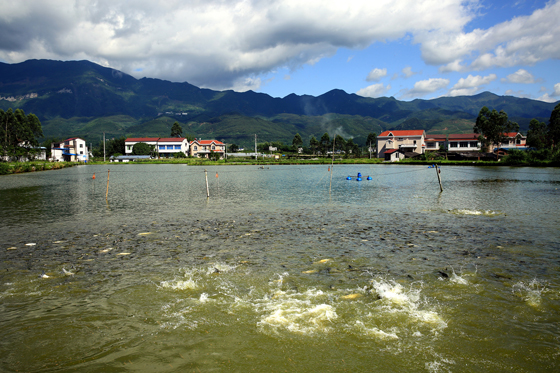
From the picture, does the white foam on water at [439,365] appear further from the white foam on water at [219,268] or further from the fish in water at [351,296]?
the white foam on water at [219,268]

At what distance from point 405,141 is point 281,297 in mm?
143008

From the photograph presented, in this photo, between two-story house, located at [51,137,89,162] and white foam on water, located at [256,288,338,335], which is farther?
two-story house, located at [51,137,89,162]

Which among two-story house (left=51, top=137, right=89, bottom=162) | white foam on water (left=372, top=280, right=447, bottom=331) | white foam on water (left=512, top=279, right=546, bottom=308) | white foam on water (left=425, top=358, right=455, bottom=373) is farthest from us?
two-story house (left=51, top=137, right=89, bottom=162)

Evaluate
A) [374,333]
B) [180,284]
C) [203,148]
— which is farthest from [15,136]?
[374,333]

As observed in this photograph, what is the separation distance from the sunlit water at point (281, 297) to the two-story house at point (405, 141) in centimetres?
12727

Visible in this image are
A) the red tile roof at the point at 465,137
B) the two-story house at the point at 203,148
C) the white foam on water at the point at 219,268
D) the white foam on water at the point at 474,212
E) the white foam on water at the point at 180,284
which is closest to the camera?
the white foam on water at the point at 180,284

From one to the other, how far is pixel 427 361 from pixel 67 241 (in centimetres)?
1540

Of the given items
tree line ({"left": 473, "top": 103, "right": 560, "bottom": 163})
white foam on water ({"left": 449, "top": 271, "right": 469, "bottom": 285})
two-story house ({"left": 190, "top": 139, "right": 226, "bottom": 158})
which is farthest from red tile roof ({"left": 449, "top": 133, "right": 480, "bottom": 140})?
white foam on water ({"left": 449, "top": 271, "right": 469, "bottom": 285})

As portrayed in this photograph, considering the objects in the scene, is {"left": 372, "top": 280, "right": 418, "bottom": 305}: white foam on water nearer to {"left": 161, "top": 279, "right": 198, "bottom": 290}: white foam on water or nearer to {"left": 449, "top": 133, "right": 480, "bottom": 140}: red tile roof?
{"left": 161, "top": 279, "right": 198, "bottom": 290}: white foam on water

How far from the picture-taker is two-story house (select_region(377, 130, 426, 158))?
137 metres

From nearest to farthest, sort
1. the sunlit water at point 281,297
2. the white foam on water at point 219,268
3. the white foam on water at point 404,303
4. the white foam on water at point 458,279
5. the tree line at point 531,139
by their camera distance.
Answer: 1. the sunlit water at point 281,297
2. the white foam on water at point 404,303
3. the white foam on water at point 458,279
4. the white foam on water at point 219,268
5. the tree line at point 531,139

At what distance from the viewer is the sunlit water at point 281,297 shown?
6211 millimetres

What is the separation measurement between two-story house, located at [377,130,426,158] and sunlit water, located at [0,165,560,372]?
418 feet

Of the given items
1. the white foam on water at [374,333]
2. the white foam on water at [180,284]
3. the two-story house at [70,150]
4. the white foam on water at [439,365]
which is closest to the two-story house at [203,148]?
the two-story house at [70,150]
